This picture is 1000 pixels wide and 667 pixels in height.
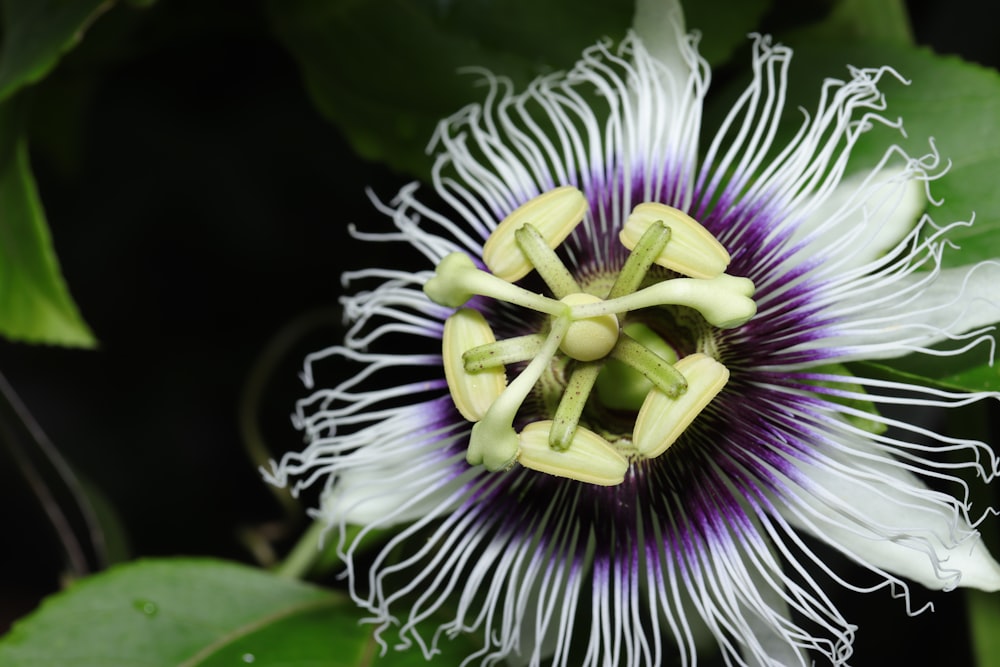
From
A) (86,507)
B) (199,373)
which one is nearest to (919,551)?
(86,507)

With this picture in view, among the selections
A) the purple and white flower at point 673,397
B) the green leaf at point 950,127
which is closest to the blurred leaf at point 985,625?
the purple and white flower at point 673,397

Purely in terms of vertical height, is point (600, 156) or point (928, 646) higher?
point (600, 156)

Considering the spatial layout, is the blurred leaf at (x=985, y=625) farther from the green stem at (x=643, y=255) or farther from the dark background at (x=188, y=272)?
the dark background at (x=188, y=272)

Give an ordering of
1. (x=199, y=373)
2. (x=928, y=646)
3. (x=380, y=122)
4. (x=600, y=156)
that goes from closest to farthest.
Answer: (x=600, y=156) → (x=928, y=646) → (x=380, y=122) → (x=199, y=373)

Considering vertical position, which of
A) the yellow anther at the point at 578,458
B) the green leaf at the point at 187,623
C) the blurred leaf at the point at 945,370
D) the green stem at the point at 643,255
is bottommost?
the green leaf at the point at 187,623

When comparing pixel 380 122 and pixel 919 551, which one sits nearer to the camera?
pixel 919 551

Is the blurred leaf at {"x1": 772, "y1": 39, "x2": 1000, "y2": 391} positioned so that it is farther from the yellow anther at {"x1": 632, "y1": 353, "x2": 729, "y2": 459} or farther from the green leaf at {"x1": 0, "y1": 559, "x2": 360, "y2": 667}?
the green leaf at {"x1": 0, "y1": 559, "x2": 360, "y2": 667}

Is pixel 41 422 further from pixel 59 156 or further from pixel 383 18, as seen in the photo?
pixel 383 18
